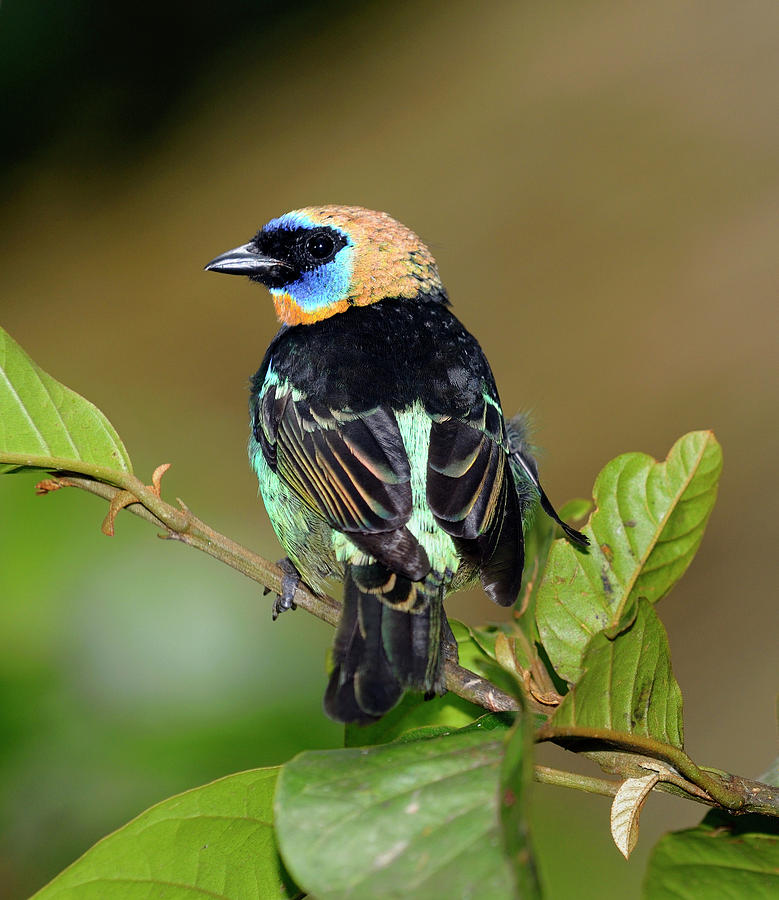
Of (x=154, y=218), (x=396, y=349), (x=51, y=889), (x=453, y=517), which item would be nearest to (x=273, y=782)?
(x=51, y=889)

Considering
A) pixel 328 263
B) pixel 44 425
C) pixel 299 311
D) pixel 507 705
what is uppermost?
pixel 328 263

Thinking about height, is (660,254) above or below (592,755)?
above

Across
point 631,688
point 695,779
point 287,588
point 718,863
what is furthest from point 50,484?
point 718,863

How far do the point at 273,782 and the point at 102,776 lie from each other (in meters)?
1.09

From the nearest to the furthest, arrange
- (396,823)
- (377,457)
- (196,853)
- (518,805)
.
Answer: (518,805)
(396,823)
(196,853)
(377,457)

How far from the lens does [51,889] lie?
66.1 inches

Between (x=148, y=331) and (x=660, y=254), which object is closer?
(x=660, y=254)

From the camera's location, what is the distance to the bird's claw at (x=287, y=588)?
8.14ft

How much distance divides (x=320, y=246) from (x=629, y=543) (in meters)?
1.71

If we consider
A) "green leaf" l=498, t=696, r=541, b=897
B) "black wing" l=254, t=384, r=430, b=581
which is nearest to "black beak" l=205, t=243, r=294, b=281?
"black wing" l=254, t=384, r=430, b=581

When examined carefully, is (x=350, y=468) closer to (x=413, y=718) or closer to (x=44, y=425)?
(x=413, y=718)

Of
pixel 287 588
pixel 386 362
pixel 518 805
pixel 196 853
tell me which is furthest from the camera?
pixel 386 362

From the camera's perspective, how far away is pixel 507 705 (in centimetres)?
199

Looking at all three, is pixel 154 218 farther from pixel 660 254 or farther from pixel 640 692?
pixel 640 692
